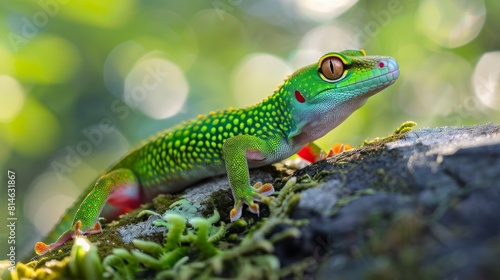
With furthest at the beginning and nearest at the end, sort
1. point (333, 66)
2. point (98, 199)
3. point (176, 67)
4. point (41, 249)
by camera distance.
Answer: point (176, 67)
point (98, 199)
point (333, 66)
point (41, 249)

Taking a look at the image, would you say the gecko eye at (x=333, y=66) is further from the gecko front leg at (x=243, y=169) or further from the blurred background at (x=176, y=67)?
the blurred background at (x=176, y=67)

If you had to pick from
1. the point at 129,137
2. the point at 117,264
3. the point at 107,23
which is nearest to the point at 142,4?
the point at 107,23

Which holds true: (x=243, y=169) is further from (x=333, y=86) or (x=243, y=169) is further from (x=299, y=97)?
(x=333, y=86)

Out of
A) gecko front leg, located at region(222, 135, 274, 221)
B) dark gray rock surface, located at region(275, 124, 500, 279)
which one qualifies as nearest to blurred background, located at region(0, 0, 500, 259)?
gecko front leg, located at region(222, 135, 274, 221)

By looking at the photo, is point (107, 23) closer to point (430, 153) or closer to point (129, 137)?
point (129, 137)

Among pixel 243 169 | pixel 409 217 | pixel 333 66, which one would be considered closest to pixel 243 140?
pixel 243 169

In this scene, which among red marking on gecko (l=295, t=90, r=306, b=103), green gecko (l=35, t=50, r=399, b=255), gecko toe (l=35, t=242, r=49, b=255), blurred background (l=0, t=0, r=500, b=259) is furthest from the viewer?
blurred background (l=0, t=0, r=500, b=259)

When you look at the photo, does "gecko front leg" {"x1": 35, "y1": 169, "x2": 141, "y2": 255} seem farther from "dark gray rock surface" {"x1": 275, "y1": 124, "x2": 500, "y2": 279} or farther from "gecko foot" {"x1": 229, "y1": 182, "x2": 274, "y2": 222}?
"dark gray rock surface" {"x1": 275, "y1": 124, "x2": 500, "y2": 279}

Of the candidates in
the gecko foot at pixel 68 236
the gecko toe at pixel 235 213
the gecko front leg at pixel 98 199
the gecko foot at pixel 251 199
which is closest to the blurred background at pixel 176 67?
the gecko front leg at pixel 98 199
